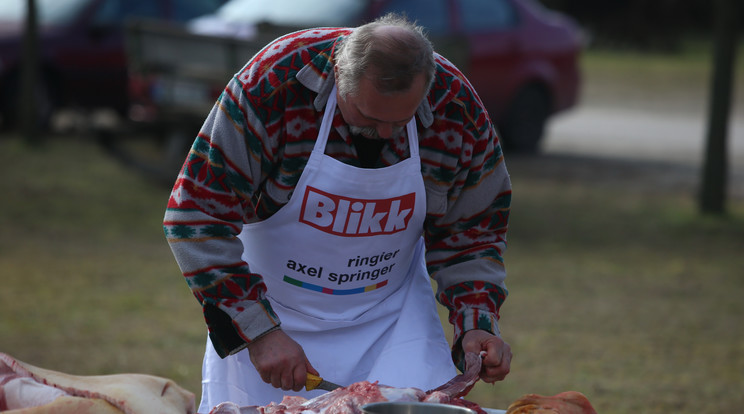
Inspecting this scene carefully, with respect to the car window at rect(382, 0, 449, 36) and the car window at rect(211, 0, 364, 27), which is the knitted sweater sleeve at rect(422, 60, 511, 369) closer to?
the car window at rect(211, 0, 364, 27)

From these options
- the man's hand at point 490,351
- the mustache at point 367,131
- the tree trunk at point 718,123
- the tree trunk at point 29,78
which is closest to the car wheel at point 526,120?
the tree trunk at point 718,123

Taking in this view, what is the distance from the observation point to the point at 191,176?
2420 mm

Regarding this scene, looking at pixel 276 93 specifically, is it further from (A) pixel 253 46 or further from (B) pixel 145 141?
(B) pixel 145 141

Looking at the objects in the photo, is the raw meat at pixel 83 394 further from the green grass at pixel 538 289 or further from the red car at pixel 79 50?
the red car at pixel 79 50

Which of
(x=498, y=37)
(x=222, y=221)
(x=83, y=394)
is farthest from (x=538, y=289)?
(x=83, y=394)

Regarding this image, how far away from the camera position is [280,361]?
2414 millimetres

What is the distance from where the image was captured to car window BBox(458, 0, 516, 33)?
1015cm

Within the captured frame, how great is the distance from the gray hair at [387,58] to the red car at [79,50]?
936 cm

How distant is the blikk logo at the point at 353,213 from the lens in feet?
8.32

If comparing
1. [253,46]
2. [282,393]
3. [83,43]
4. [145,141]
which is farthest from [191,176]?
[83,43]

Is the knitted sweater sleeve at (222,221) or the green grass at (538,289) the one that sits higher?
the knitted sweater sleeve at (222,221)

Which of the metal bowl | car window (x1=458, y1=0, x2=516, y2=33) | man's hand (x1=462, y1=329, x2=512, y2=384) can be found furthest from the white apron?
car window (x1=458, y1=0, x2=516, y2=33)

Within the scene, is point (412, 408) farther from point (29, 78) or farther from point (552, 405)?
point (29, 78)

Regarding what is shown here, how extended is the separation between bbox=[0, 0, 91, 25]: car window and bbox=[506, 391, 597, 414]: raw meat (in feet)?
31.9
